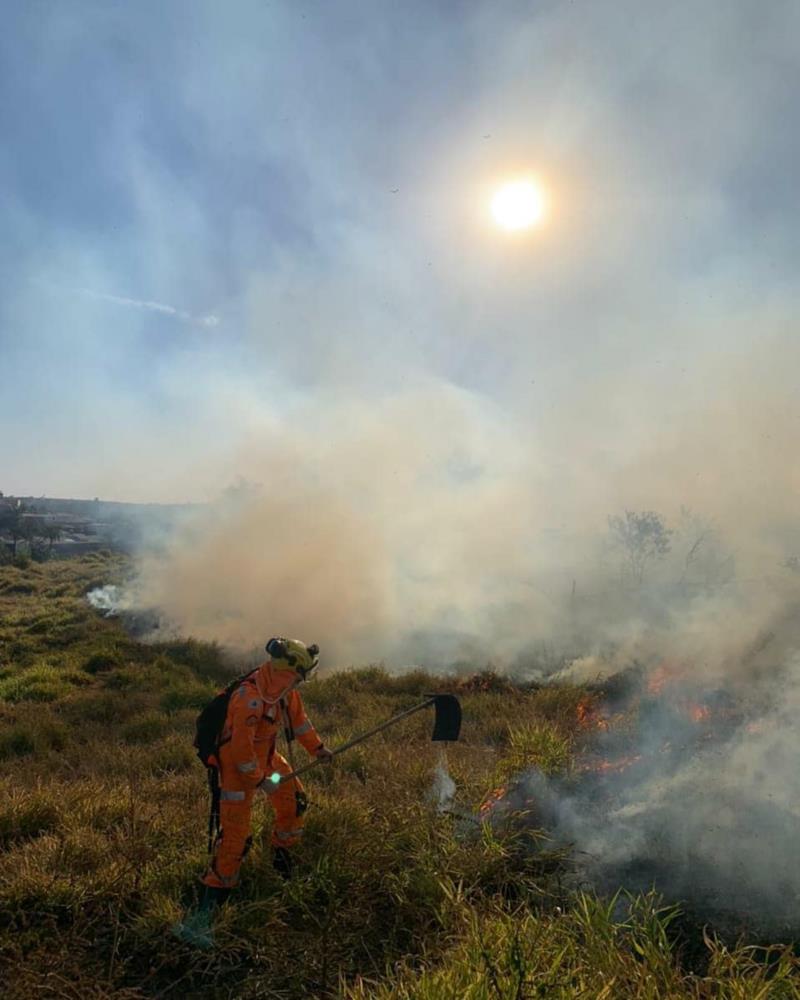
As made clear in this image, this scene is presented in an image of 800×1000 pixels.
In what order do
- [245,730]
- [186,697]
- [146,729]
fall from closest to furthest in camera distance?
[245,730] → [146,729] → [186,697]

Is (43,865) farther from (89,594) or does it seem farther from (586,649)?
(89,594)

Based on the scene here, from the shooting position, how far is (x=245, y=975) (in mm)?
3582

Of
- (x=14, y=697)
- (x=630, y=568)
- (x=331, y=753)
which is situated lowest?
(x=14, y=697)

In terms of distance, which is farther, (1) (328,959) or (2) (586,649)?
(2) (586,649)

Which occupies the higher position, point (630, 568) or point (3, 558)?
point (630, 568)

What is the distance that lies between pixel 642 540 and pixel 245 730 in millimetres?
21641

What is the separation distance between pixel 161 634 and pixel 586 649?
→ 35.2 feet

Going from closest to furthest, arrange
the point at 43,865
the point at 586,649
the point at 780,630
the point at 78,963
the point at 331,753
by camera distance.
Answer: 1. the point at 78,963
2. the point at 43,865
3. the point at 331,753
4. the point at 780,630
5. the point at 586,649

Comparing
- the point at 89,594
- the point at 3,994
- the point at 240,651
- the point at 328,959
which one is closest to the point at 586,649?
the point at 240,651

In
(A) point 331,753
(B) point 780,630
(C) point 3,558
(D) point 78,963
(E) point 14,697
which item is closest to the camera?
(D) point 78,963

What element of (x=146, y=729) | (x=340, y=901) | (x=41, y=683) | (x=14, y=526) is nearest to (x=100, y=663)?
(x=41, y=683)

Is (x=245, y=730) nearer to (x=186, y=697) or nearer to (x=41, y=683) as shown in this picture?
(x=186, y=697)

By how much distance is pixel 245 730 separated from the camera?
→ 167 inches

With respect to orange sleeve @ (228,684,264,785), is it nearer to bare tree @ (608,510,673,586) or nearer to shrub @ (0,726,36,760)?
shrub @ (0,726,36,760)
